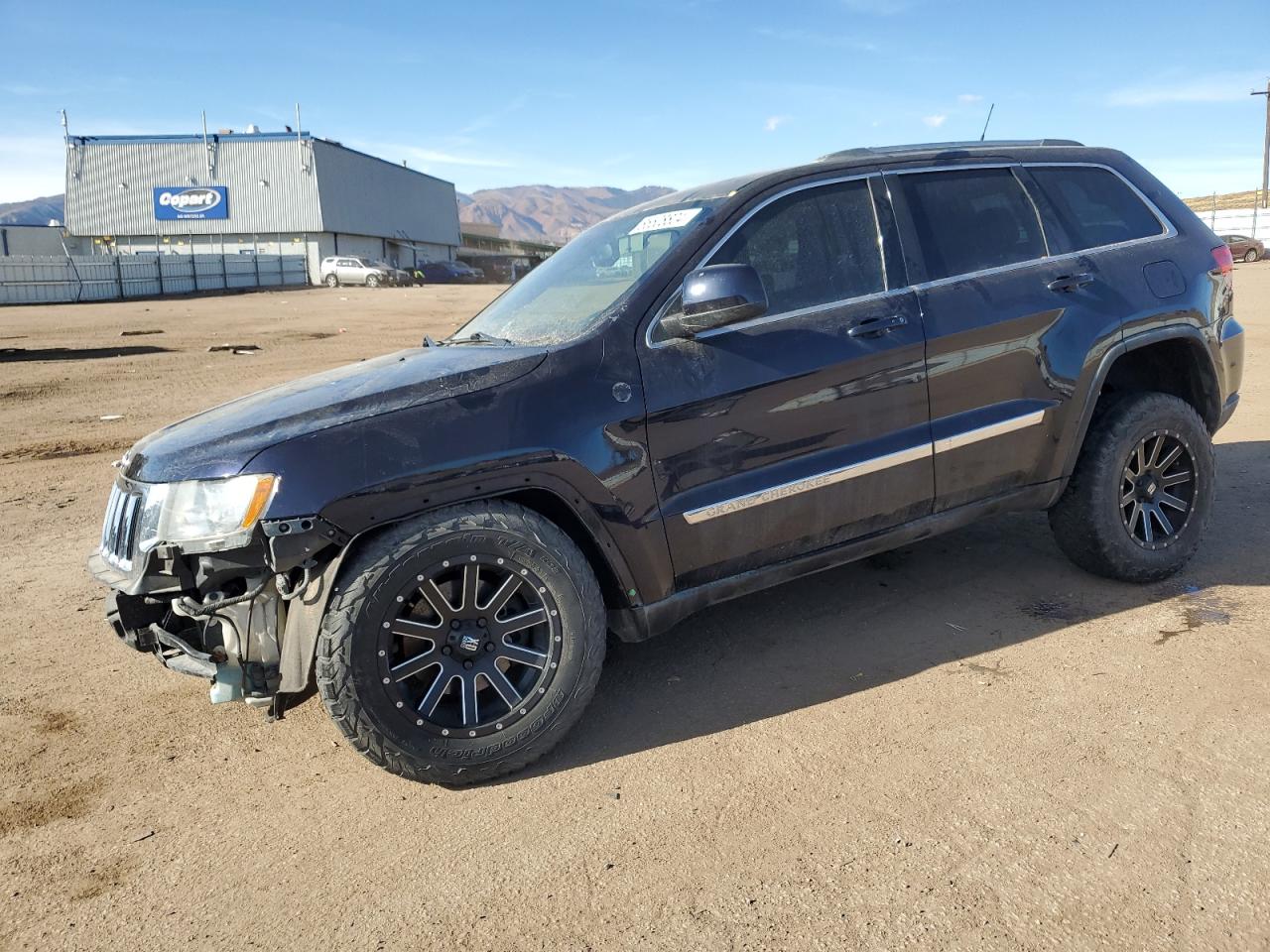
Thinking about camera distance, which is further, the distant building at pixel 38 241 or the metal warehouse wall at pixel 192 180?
the distant building at pixel 38 241

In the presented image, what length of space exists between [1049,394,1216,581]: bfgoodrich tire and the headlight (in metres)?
3.35

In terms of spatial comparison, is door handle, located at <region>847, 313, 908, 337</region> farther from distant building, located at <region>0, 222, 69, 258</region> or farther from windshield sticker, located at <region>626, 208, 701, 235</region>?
distant building, located at <region>0, 222, 69, 258</region>

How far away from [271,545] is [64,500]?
504cm

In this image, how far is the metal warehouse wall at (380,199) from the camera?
5752 centimetres

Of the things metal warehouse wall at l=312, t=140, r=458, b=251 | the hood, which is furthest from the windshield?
metal warehouse wall at l=312, t=140, r=458, b=251

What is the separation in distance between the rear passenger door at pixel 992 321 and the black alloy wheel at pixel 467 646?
69.3 inches

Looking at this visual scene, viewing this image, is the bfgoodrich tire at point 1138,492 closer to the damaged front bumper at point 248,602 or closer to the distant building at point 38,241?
the damaged front bumper at point 248,602

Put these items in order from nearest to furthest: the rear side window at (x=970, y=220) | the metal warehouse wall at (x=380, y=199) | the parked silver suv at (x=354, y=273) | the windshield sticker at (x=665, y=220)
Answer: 1. the windshield sticker at (x=665, y=220)
2. the rear side window at (x=970, y=220)
3. the parked silver suv at (x=354, y=273)
4. the metal warehouse wall at (x=380, y=199)

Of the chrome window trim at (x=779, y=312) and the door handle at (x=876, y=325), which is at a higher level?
the chrome window trim at (x=779, y=312)

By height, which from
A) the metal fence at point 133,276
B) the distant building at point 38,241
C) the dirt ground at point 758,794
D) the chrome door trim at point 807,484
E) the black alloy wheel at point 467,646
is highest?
the distant building at point 38,241

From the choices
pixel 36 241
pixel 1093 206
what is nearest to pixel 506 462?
pixel 1093 206

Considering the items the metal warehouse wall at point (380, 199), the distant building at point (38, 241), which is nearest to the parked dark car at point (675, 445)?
the metal warehouse wall at point (380, 199)

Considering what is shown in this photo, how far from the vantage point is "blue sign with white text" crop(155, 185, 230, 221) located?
57062 mm

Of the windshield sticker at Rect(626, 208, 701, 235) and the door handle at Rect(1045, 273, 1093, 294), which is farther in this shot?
the door handle at Rect(1045, 273, 1093, 294)
